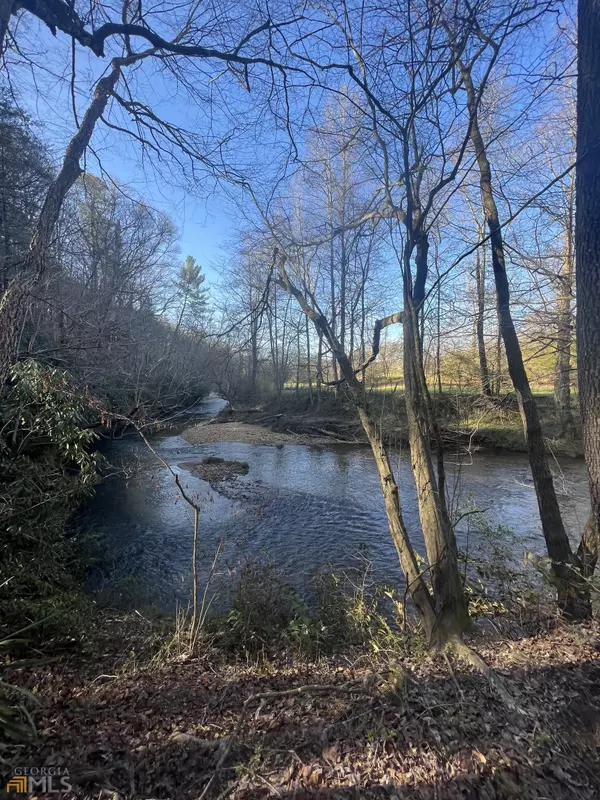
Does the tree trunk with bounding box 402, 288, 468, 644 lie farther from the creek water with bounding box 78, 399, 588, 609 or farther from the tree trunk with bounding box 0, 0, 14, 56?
the tree trunk with bounding box 0, 0, 14, 56

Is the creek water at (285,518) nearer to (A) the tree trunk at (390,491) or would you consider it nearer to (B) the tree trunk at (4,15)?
(A) the tree trunk at (390,491)

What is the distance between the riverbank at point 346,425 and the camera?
33.5 feet

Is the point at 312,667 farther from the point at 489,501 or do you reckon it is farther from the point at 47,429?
the point at 489,501

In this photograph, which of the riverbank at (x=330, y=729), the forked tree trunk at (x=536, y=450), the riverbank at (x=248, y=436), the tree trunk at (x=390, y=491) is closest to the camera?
the riverbank at (x=330, y=729)

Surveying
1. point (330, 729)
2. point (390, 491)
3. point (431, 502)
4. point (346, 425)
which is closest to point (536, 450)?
point (431, 502)

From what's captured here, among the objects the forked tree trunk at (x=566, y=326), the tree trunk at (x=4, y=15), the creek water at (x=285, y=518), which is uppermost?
the tree trunk at (x=4, y=15)

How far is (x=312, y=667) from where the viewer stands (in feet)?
11.4

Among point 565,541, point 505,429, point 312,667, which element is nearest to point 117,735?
point 312,667

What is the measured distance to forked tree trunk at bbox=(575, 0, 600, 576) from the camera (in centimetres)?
308

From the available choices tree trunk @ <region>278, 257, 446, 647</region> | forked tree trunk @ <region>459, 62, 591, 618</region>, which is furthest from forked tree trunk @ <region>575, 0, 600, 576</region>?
tree trunk @ <region>278, 257, 446, 647</region>

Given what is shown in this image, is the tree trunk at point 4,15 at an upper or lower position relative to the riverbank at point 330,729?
upper

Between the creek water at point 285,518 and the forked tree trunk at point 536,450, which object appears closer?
the forked tree trunk at point 536,450

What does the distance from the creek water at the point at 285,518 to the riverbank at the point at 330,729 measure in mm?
2559

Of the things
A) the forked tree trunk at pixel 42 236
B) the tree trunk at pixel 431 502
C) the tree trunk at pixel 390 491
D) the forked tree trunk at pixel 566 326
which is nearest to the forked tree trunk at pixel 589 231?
the tree trunk at pixel 431 502
